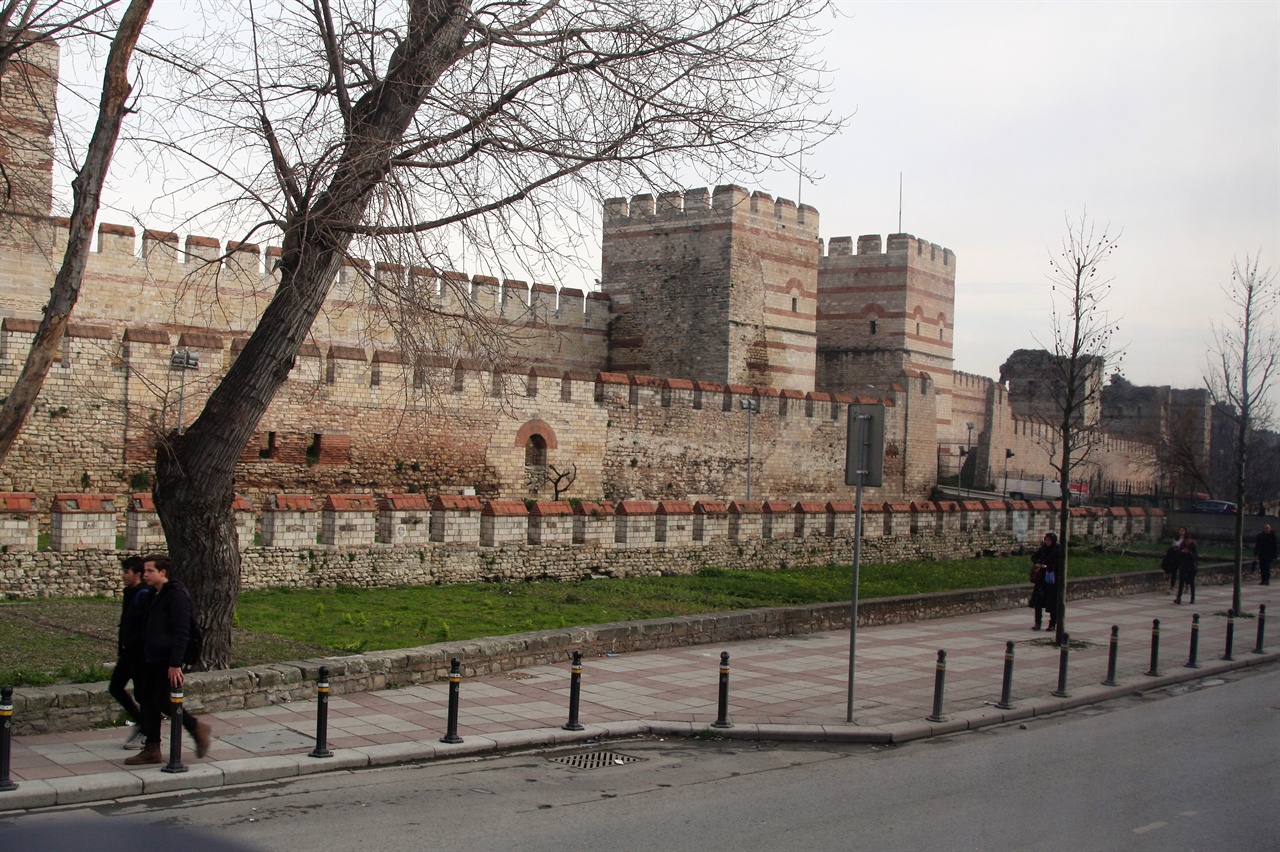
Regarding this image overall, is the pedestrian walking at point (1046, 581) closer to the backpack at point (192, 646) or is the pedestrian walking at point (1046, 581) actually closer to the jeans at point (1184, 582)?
the jeans at point (1184, 582)

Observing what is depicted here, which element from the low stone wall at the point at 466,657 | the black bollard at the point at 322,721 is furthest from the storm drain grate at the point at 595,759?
the low stone wall at the point at 466,657

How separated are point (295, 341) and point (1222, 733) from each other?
8949mm

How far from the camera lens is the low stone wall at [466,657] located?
7.99 m

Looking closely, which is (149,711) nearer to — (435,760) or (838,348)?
(435,760)

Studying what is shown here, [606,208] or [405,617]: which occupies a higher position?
[606,208]

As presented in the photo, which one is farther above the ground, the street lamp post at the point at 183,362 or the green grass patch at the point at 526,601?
the street lamp post at the point at 183,362

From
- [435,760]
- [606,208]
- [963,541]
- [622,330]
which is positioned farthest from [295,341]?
[622,330]

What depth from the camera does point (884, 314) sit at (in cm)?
3825

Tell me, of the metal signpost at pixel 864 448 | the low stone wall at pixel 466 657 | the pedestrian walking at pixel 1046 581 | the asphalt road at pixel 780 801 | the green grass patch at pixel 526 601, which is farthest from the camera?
the pedestrian walking at pixel 1046 581

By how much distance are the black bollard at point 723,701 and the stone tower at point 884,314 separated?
28862 millimetres

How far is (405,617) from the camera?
12.8m

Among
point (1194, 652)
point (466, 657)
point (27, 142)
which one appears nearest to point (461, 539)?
point (466, 657)

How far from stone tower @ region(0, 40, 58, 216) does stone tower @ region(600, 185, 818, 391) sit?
18.8 meters

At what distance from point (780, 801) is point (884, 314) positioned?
32430mm
